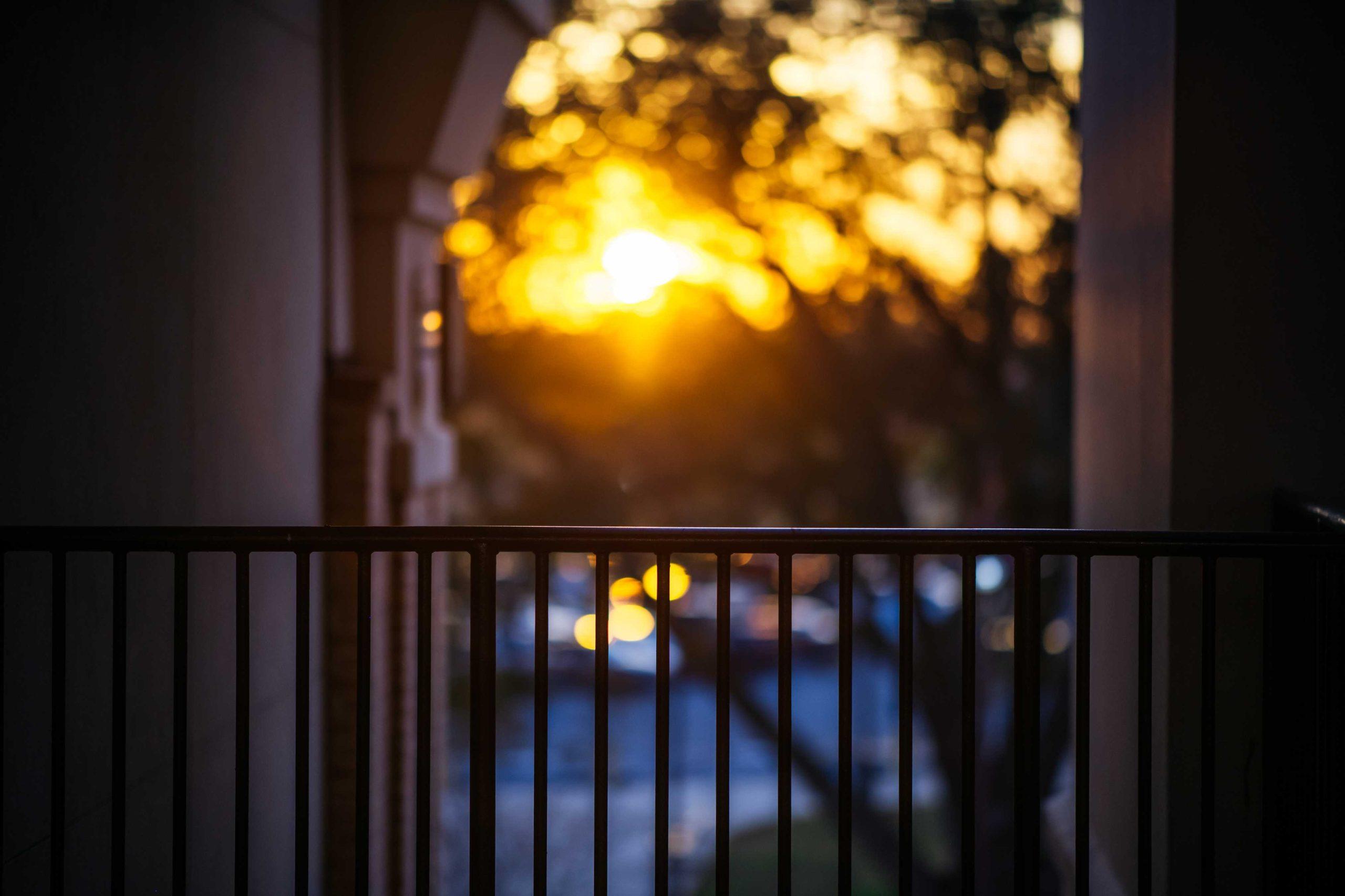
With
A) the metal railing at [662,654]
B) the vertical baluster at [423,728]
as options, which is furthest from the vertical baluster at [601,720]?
the vertical baluster at [423,728]

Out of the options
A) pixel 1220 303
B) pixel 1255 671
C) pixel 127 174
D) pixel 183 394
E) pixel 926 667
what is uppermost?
pixel 127 174

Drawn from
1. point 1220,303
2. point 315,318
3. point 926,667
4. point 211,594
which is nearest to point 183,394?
point 211,594

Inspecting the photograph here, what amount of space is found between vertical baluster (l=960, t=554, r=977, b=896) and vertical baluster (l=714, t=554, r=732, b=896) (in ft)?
1.76

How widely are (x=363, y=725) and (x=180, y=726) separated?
1.36ft

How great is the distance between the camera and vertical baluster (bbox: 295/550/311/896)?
8.66 feet

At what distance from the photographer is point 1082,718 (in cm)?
276

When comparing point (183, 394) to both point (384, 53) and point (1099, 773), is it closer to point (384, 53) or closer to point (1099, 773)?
point (384, 53)

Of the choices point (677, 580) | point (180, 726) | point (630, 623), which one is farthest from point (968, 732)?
point (630, 623)

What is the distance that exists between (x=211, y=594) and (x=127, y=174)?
64.3 inches

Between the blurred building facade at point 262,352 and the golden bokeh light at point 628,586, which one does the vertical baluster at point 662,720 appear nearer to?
the blurred building facade at point 262,352

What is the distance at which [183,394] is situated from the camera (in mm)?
4387

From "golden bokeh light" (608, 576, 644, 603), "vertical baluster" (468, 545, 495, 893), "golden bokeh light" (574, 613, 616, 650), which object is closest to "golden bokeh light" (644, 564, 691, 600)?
"golden bokeh light" (608, 576, 644, 603)

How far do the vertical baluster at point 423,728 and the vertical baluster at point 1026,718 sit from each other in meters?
1.34

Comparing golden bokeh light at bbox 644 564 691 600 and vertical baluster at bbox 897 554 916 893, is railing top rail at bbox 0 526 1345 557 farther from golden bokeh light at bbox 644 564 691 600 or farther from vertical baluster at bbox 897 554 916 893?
golden bokeh light at bbox 644 564 691 600
